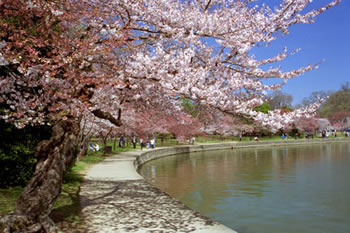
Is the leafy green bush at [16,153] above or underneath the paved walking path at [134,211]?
above

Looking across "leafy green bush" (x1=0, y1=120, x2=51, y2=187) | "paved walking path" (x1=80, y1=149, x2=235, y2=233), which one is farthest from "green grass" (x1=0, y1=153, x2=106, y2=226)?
Answer: "leafy green bush" (x1=0, y1=120, x2=51, y2=187)

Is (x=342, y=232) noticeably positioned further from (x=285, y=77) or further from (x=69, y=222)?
(x=69, y=222)

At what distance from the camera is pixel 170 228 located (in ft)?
22.0

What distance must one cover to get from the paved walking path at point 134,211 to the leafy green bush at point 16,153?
187cm

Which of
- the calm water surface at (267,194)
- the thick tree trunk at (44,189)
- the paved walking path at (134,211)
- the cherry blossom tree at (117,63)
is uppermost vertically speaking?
the cherry blossom tree at (117,63)

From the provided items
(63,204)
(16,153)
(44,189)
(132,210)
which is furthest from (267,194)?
(44,189)

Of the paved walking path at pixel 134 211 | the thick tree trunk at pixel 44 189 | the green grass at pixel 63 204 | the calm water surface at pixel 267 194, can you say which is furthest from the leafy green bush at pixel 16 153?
the calm water surface at pixel 267 194

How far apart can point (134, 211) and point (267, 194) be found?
7.94m

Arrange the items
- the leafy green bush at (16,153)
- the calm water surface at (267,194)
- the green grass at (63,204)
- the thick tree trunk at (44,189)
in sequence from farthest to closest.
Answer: the calm water surface at (267,194) → the leafy green bush at (16,153) → the green grass at (63,204) → the thick tree trunk at (44,189)

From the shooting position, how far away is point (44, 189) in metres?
5.99

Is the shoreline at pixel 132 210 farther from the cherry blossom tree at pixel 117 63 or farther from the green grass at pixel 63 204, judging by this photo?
the cherry blossom tree at pixel 117 63

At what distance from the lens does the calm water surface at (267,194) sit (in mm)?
10047

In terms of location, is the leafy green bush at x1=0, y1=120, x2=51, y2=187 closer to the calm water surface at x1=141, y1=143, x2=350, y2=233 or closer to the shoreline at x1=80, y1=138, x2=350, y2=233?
the shoreline at x1=80, y1=138, x2=350, y2=233

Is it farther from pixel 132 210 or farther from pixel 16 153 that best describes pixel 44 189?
pixel 16 153
